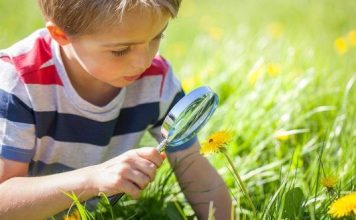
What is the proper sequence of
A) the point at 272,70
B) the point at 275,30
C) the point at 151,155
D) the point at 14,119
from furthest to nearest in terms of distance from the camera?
1. the point at 275,30
2. the point at 272,70
3. the point at 14,119
4. the point at 151,155

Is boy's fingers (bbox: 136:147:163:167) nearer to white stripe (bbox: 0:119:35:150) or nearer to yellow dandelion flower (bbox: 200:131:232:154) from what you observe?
yellow dandelion flower (bbox: 200:131:232:154)

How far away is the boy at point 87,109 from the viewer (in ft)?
5.02

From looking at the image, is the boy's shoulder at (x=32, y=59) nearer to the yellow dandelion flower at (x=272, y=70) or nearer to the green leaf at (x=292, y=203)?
the green leaf at (x=292, y=203)

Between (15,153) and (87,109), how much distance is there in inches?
10.0

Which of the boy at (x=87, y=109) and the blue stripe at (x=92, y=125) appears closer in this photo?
the boy at (x=87, y=109)

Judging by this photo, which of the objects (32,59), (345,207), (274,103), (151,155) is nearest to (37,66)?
(32,59)

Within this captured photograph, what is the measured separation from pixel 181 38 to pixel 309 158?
6.80ft

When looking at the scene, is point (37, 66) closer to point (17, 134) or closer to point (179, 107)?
point (17, 134)

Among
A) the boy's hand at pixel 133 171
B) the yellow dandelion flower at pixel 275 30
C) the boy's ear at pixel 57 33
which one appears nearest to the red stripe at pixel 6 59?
the boy's ear at pixel 57 33

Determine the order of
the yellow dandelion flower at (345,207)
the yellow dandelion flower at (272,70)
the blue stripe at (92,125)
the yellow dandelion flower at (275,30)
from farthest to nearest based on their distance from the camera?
the yellow dandelion flower at (275,30) < the yellow dandelion flower at (272,70) < the blue stripe at (92,125) < the yellow dandelion flower at (345,207)

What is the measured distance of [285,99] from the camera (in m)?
2.55

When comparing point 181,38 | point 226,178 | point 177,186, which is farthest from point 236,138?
point 181,38

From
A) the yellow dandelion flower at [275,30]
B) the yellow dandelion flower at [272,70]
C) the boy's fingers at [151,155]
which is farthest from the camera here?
the yellow dandelion flower at [275,30]

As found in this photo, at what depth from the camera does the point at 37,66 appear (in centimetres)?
172
